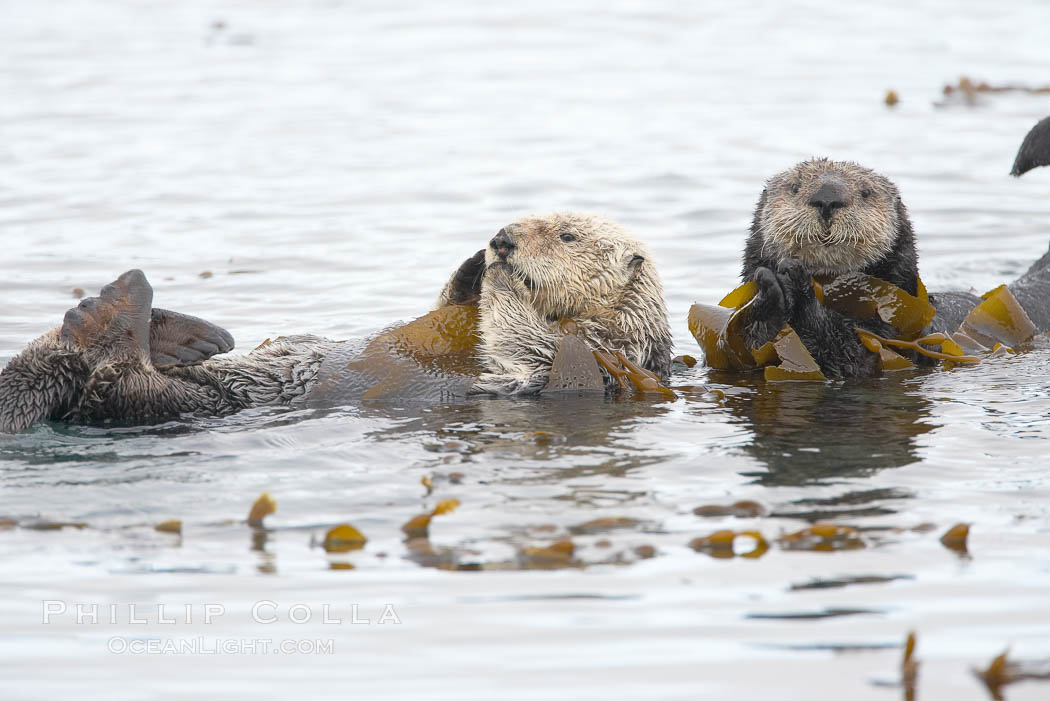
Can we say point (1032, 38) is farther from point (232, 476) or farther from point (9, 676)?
point (9, 676)

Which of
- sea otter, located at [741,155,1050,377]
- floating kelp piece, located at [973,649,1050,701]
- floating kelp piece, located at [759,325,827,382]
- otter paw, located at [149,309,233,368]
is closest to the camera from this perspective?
floating kelp piece, located at [973,649,1050,701]

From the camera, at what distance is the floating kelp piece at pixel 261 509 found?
147 inches

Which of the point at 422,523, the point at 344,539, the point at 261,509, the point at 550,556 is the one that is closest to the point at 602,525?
the point at 550,556

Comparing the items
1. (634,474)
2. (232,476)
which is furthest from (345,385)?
(634,474)

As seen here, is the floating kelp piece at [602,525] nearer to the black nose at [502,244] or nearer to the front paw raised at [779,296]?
the black nose at [502,244]

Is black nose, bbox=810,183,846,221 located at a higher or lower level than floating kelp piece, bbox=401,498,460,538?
higher

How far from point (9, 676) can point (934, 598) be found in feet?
7.71

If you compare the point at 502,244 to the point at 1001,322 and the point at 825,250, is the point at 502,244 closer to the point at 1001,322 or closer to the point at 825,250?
the point at 825,250

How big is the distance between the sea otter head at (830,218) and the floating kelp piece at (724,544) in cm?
238

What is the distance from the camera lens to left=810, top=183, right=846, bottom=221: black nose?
557 cm

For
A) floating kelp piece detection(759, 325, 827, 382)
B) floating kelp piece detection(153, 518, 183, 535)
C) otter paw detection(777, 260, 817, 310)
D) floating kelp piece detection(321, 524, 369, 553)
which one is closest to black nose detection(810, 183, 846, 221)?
otter paw detection(777, 260, 817, 310)

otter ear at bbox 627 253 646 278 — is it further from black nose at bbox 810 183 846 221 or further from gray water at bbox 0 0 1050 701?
black nose at bbox 810 183 846 221

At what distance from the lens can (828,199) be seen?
557cm

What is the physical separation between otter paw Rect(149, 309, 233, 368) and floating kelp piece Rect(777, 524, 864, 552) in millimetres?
2486
